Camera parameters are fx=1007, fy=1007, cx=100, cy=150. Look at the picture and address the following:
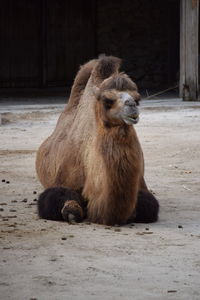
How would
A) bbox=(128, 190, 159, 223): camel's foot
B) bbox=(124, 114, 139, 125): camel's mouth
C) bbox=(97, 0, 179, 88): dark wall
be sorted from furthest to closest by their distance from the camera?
bbox=(97, 0, 179, 88): dark wall < bbox=(128, 190, 159, 223): camel's foot < bbox=(124, 114, 139, 125): camel's mouth

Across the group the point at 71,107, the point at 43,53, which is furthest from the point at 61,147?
the point at 43,53

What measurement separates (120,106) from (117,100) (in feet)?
0.27

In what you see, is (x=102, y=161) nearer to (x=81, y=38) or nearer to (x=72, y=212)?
(x=72, y=212)

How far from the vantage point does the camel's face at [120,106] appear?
22.7 ft

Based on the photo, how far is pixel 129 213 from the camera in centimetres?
733

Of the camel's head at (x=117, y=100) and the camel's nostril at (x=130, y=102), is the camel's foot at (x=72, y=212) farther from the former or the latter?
the camel's nostril at (x=130, y=102)

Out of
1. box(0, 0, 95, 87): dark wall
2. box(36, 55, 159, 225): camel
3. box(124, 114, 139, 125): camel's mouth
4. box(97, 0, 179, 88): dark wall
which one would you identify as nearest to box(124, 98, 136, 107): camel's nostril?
box(36, 55, 159, 225): camel

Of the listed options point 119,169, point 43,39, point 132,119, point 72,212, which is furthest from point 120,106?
point 43,39

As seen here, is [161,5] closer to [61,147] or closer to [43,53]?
[43,53]

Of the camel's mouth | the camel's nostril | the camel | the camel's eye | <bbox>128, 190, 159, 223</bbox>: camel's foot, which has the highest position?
the camel's nostril

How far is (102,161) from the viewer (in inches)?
288

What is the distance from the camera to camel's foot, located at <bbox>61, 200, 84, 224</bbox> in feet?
24.6

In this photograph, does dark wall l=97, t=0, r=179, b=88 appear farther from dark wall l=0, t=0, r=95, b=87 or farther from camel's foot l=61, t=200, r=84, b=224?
camel's foot l=61, t=200, r=84, b=224

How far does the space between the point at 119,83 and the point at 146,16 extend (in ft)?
49.2
